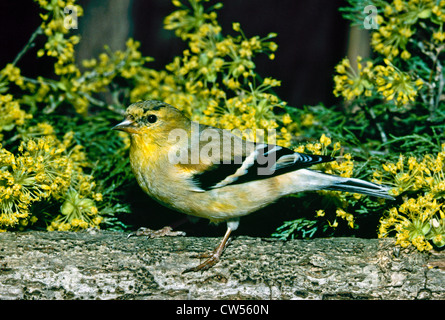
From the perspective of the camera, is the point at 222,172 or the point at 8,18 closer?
the point at 222,172

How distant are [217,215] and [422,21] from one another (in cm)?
125

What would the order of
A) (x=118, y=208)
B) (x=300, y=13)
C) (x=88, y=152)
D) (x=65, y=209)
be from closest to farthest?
1. (x=65, y=209)
2. (x=118, y=208)
3. (x=88, y=152)
4. (x=300, y=13)

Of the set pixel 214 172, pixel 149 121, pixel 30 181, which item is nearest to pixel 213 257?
pixel 214 172

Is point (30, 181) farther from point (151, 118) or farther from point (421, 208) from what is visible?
point (421, 208)

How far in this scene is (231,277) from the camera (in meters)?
1.47

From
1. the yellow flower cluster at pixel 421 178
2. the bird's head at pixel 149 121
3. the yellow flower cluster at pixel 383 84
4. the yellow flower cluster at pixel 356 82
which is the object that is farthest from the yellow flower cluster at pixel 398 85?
the bird's head at pixel 149 121

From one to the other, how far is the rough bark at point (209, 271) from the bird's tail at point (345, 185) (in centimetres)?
17

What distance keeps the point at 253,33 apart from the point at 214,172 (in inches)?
66.0

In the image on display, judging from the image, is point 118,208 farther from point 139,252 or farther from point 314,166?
point 314,166

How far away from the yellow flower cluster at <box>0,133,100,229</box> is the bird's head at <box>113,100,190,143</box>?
10.2 inches

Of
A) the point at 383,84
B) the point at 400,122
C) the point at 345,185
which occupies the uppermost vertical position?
the point at 383,84

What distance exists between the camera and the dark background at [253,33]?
2.58 metres

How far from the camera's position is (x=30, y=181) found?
166 cm

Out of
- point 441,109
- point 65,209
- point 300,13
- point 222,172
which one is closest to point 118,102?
point 65,209
